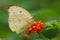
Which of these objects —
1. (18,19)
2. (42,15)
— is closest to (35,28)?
(18,19)

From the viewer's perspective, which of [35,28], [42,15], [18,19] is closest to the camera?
[35,28]

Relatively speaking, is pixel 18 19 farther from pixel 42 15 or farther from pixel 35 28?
pixel 42 15

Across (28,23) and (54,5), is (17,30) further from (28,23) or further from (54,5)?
(54,5)

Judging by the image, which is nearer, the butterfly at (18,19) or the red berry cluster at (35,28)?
the red berry cluster at (35,28)

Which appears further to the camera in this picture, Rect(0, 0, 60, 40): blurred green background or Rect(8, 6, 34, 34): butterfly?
Rect(8, 6, 34, 34): butterfly

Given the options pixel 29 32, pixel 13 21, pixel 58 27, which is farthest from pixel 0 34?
pixel 58 27
